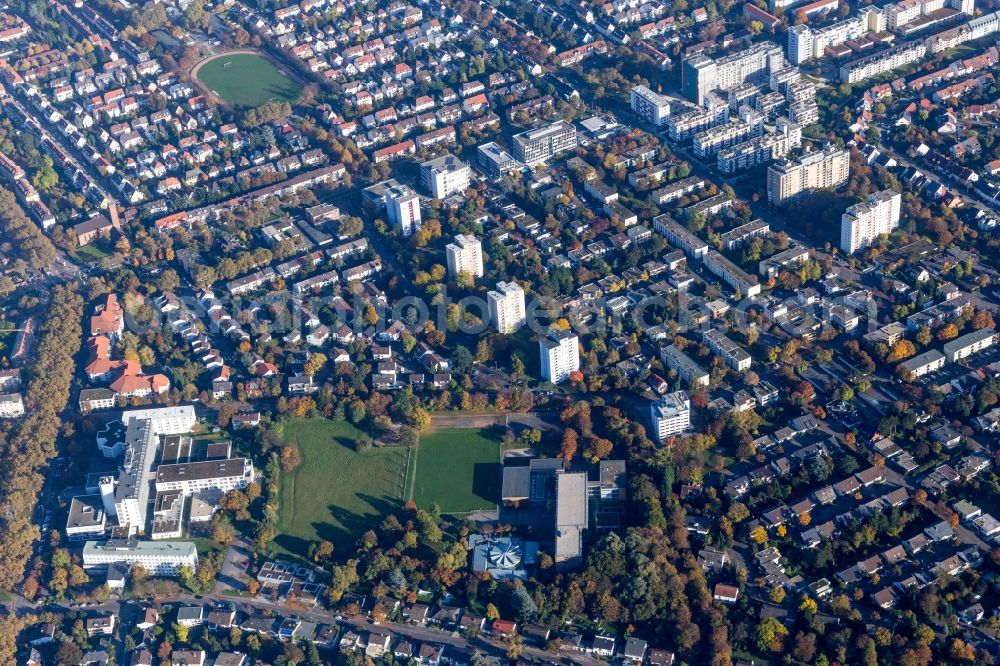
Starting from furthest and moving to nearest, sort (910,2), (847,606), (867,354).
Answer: (910,2), (867,354), (847,606)

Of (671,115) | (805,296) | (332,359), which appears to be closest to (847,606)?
(805,296)

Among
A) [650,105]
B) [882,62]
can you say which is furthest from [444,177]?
[882,62]

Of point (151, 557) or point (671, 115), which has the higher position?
point (671, 115)

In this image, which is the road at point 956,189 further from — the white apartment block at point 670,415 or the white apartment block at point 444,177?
the white apartment block at point 444,177

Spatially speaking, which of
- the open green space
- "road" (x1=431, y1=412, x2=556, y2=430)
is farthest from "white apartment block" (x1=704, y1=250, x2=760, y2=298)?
the open green space

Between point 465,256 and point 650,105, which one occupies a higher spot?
point 650,105

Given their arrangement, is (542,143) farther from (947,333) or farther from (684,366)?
(947,333)

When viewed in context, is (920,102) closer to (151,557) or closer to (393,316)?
(393,316)
